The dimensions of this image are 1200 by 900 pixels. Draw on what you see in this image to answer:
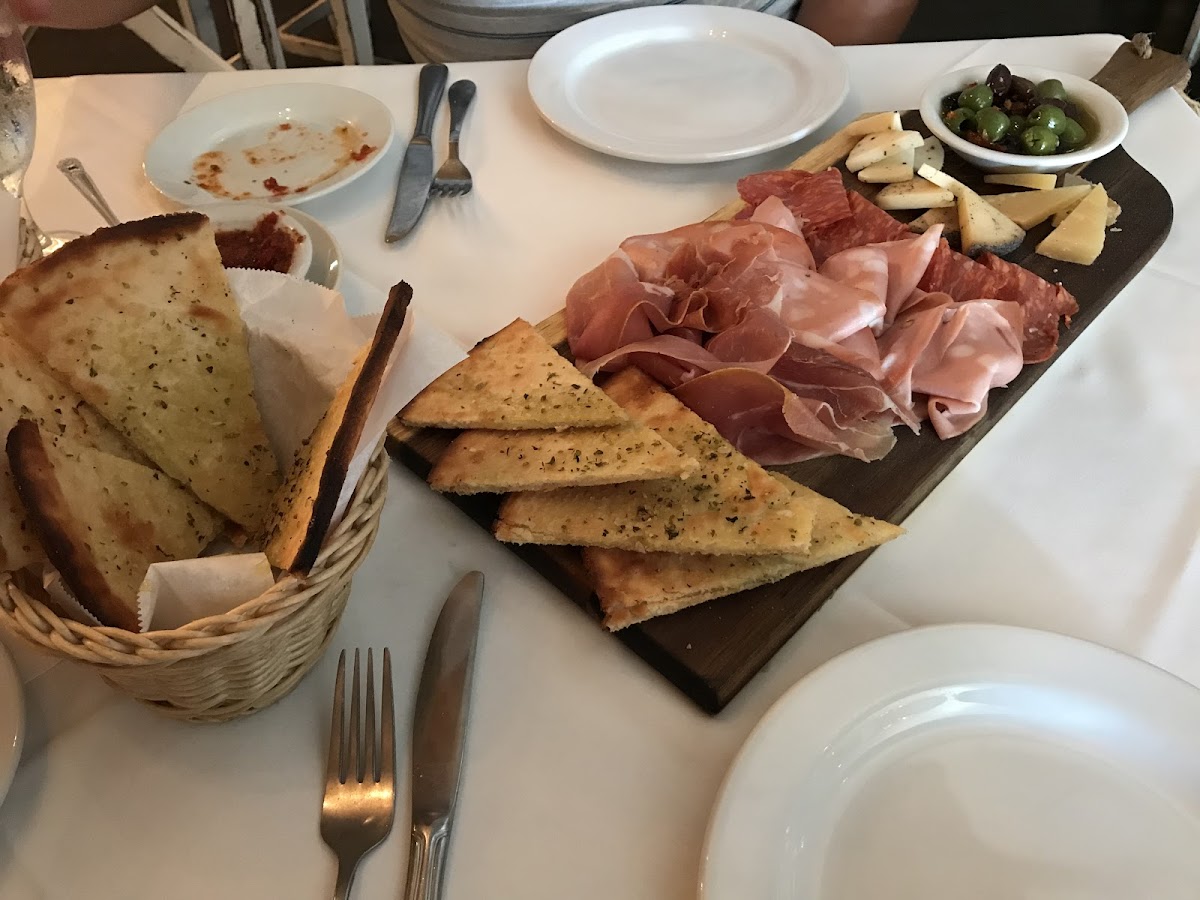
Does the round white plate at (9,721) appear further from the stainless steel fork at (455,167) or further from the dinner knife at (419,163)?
the stainless steel fork at (455,167)

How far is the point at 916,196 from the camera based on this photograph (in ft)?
4.75

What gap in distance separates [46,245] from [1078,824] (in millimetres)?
1571

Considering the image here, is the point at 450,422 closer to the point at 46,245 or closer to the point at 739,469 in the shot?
the point at 739,469

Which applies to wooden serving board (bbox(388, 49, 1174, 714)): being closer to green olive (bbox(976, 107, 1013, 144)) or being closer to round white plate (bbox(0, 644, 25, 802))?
green olive (bbox(976, 107, 1013, 144))

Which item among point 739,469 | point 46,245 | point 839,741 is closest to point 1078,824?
point 839,741

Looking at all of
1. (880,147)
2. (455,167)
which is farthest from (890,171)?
(455,167)

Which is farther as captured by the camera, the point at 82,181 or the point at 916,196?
the point at 916,196

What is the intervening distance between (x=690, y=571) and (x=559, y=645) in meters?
0.16

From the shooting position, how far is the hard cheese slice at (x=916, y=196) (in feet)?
4.74

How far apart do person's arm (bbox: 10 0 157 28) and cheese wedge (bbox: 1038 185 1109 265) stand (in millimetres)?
1927

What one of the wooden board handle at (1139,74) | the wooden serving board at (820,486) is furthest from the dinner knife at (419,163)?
the wooden board handle at (1139,74)

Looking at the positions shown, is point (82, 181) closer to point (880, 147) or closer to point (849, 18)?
point (880, 147)

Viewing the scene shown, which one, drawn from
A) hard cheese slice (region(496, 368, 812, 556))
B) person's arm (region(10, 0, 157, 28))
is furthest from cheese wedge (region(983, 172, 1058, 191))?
person's arm (region(10, 0, 157, 28))

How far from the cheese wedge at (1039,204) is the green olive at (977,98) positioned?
210mm
